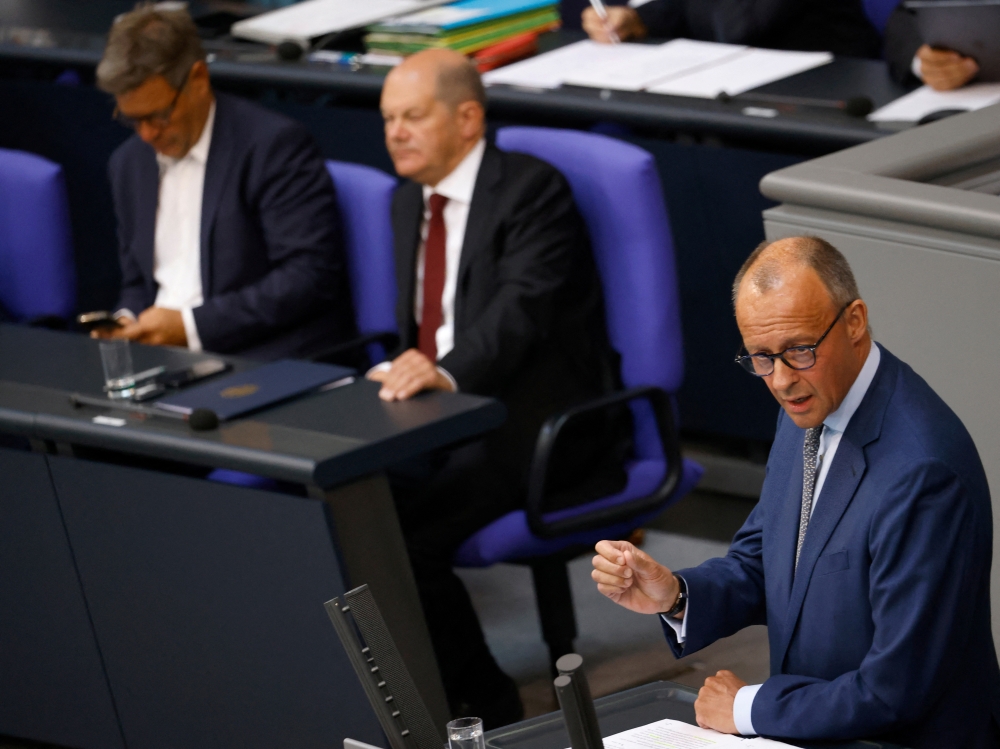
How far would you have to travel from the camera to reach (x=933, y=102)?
3721mm

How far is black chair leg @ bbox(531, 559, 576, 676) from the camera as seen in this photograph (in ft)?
10.5

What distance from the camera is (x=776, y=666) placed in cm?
205

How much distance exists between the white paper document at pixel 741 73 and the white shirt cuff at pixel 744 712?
234 cm

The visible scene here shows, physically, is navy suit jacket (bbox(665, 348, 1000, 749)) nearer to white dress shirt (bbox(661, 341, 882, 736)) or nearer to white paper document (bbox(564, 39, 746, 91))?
white dress shirt (bbox(661, 341, 882, 736))

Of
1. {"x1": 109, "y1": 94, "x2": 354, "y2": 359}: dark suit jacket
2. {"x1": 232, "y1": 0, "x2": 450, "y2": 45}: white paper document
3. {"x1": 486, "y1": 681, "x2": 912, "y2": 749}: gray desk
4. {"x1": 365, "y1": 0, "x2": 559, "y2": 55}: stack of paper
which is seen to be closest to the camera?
{"x1": 486, "y1": 681, "x2": 912, "y2": 749}: gray desk

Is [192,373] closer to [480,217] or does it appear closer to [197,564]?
[197,564]

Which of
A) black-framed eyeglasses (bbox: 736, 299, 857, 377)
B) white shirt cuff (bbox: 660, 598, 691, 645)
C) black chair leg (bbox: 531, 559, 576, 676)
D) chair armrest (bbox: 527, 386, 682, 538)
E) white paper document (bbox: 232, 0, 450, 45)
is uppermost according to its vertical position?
white paper document (bbox: 232, 0, 450, 45)

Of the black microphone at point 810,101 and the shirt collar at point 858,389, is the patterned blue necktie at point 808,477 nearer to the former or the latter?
the shirt collar at point 858,389

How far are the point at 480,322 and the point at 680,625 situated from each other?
1.26 m

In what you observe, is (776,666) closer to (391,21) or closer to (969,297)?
(969,297)

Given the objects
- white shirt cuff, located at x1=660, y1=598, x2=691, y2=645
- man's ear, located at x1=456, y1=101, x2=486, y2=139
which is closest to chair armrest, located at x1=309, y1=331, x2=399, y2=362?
man's ear, located at x1=456, y1=101, x2=486, y2=139

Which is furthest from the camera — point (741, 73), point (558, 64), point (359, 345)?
point (558, 64)

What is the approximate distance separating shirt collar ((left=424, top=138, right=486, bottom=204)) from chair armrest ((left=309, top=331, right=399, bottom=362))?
34cm

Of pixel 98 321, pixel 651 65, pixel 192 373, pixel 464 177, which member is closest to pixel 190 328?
pixel 98 321
